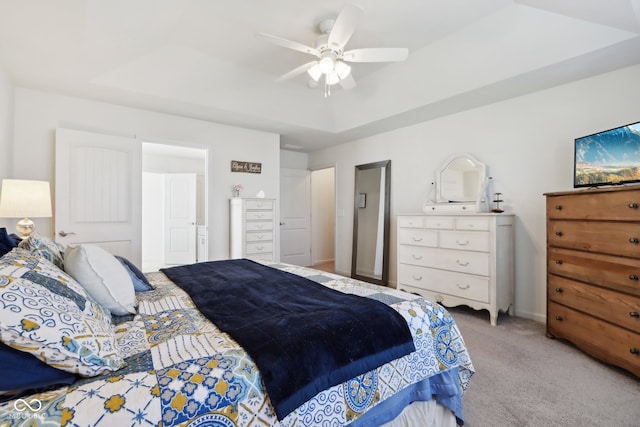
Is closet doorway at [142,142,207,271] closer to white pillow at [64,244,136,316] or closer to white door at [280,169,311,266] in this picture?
white door at [280,169,311,266]

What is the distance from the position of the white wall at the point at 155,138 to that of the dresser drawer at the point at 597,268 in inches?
142

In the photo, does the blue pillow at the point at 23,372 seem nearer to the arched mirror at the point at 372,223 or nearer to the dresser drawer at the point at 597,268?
the dresser drawer at the point at 597,268

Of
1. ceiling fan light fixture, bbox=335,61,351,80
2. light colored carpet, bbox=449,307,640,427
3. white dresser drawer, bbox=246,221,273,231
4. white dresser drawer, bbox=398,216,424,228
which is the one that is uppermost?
ceiling fan light fixture, bbox=335,61,351,80

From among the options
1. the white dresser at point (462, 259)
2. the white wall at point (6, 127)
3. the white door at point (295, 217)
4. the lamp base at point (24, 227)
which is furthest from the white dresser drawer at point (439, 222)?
the white wall at point (6, 127)

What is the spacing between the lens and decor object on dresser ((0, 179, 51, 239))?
2359 mm

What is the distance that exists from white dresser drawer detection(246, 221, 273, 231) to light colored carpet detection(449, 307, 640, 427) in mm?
2799

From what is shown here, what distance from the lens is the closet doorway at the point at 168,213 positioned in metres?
6.09

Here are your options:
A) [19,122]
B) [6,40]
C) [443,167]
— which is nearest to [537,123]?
[443,167]

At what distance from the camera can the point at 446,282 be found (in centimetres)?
334

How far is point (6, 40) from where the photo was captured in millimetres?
2240

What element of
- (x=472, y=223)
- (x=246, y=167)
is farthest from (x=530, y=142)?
(x=246, y=167)

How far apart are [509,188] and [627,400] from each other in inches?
82.8

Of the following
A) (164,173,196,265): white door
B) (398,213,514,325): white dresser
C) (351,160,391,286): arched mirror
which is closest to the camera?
(398,213,514,325): white dresser

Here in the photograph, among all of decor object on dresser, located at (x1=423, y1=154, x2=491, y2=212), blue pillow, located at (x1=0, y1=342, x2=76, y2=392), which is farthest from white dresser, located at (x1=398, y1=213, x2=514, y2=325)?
blue pillow, located at (x1=0, y1=342, x2=76, y2=392)
